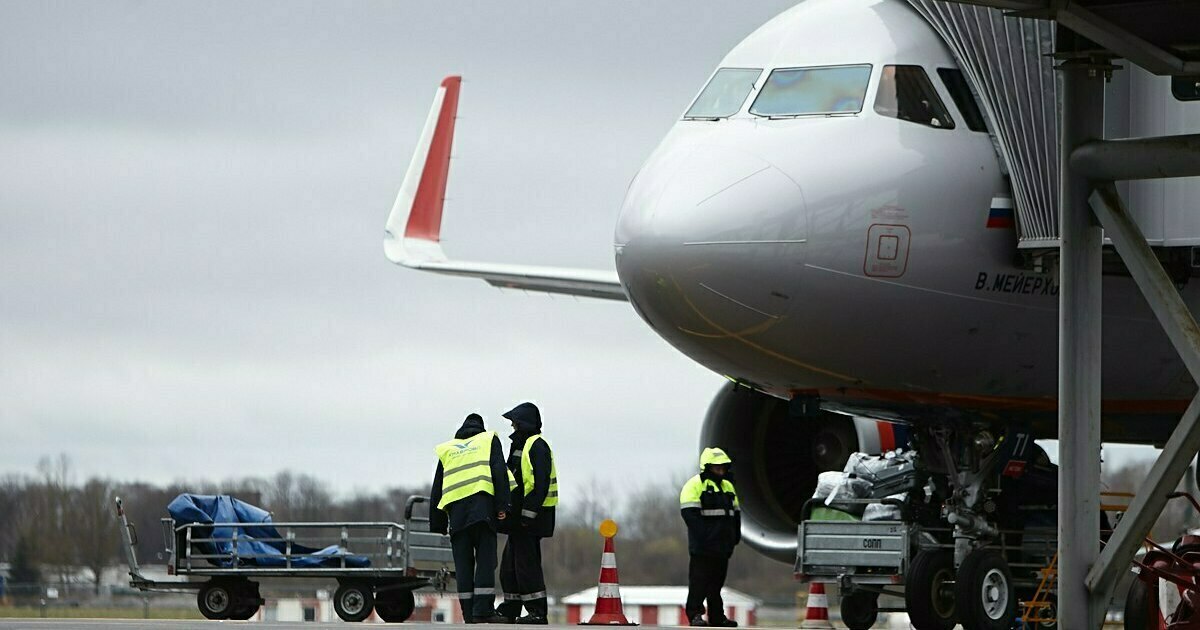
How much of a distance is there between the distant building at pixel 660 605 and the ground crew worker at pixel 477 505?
37.5 ft

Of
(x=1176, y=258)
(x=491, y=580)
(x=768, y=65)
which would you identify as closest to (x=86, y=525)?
(x=491, y=580)

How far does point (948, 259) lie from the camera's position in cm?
1195

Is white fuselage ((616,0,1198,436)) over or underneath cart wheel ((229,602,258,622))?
over

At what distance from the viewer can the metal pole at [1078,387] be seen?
29.5 ft

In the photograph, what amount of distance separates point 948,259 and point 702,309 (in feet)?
5.16

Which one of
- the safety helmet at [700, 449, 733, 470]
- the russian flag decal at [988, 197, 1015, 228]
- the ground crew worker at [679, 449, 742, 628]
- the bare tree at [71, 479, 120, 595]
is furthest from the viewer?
the bare tree at [71, 479, 120, 595]

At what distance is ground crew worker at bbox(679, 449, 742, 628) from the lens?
15.1m

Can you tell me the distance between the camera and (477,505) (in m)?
13.1

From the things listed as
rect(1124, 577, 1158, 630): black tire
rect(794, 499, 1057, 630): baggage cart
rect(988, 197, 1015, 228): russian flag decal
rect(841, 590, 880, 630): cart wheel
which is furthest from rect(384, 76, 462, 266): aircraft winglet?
rect(1124, 577, 1158, 630): black tire

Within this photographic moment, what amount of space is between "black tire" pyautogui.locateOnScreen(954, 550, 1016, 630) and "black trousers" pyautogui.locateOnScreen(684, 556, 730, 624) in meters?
3.29

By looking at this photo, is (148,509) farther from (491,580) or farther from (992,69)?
(992,69)

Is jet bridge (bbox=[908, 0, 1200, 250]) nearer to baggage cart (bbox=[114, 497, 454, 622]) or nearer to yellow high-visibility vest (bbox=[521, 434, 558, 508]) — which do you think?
yellow high-visibility vest (bbox=[521, 434, 558, 508])

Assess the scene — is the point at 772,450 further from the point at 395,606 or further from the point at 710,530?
Result: the point at 395,606

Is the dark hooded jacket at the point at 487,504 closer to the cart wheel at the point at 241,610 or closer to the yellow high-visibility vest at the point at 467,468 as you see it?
the yellow high-visibility vest at the point at 467,468
